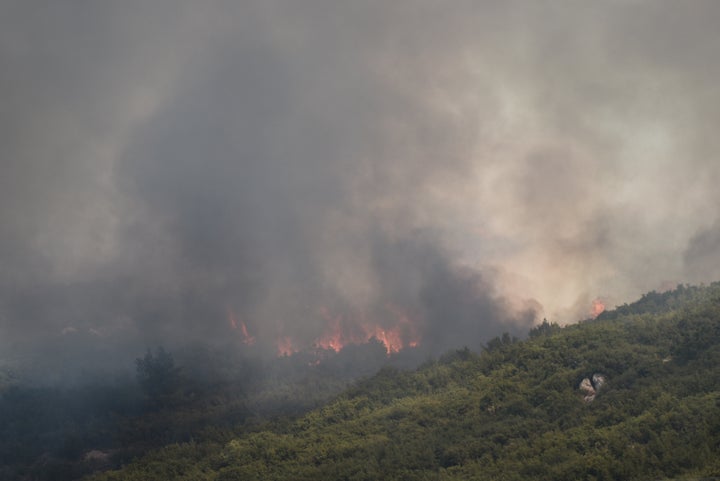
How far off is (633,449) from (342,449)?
5292 centimetres

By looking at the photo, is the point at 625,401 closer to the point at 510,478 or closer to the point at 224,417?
the point at 510,478

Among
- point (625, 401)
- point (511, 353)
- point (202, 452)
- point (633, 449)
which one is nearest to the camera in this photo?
point (633, 449)

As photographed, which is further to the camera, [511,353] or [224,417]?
[224,417]

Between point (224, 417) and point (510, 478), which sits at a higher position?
point (224, 417)

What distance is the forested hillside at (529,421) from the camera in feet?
275

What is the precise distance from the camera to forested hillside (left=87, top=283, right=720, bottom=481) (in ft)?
275

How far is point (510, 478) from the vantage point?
275 feet

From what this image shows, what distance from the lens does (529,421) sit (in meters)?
110

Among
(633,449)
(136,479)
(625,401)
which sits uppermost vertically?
(136,479)

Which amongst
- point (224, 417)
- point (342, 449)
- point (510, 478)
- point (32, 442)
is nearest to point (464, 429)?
point (342, 449)

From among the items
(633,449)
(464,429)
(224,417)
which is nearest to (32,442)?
(224,417)

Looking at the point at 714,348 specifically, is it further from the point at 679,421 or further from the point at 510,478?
the point at 510,478

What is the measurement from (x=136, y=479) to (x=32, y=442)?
282ft

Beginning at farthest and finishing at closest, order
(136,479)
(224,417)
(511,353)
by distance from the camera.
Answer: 1. (224,417)
2. (511,353)
3. (136,479)
